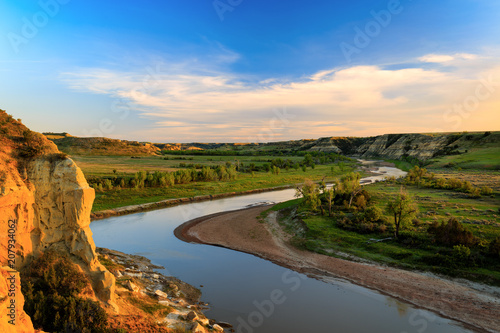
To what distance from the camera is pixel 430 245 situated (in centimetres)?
2625

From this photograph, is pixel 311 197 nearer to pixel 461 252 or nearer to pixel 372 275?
pixel 372 275

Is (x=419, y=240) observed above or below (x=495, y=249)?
below

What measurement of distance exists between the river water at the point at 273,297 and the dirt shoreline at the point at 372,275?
1.02 metres

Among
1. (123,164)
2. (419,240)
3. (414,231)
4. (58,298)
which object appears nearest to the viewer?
(58,298)

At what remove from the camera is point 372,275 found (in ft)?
76.5

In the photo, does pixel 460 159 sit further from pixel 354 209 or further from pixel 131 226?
pixel 131 226

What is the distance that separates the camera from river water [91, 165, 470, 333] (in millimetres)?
17188

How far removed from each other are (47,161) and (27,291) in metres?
5.58

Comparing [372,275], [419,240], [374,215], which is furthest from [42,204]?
[374,215]

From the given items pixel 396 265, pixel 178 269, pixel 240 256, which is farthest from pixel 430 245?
pixel 178 269

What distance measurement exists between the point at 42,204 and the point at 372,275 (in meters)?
23.4

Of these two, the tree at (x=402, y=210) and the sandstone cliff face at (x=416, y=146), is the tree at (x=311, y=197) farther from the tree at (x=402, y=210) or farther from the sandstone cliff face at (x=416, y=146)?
the sandstone cliff face at (x=416, y=146)

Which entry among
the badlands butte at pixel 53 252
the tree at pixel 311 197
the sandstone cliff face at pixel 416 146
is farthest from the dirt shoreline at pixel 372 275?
the sandstone cliff face at pixel 416 146

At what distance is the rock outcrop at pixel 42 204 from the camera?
1174 cm
